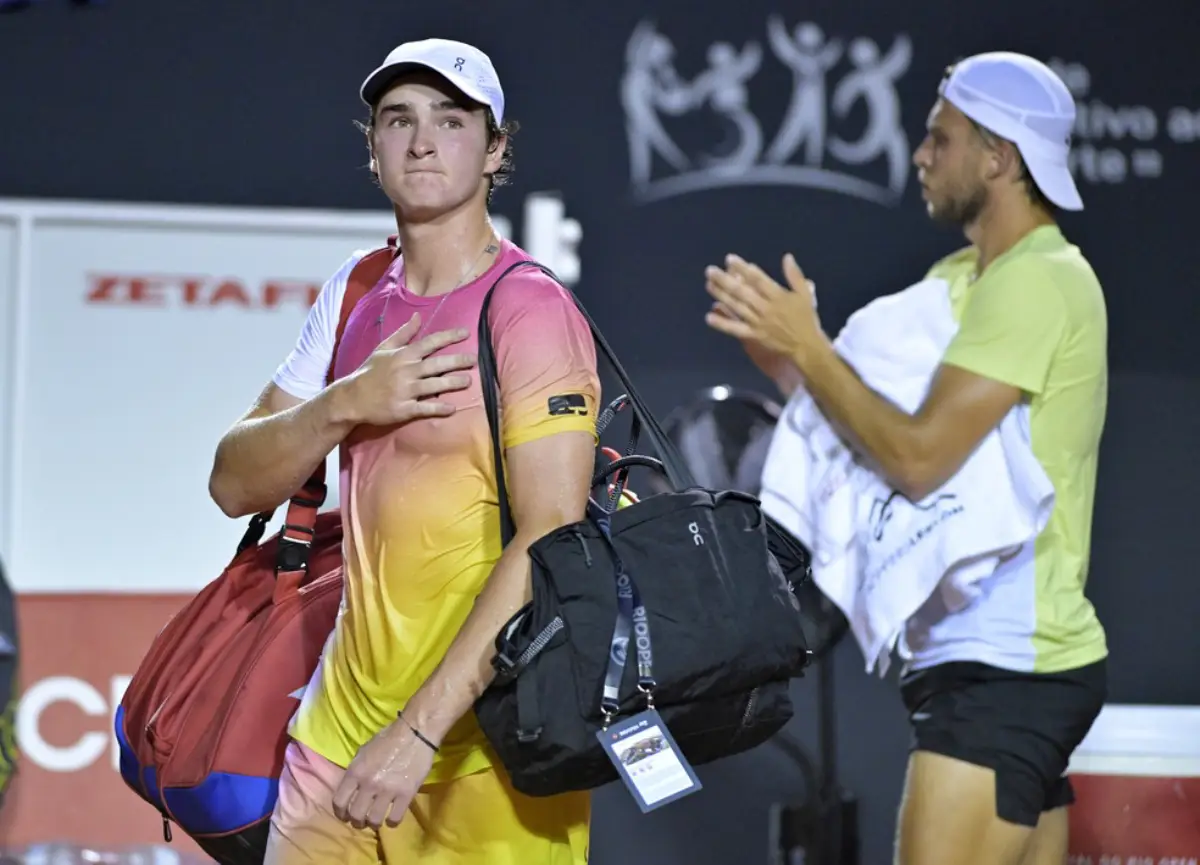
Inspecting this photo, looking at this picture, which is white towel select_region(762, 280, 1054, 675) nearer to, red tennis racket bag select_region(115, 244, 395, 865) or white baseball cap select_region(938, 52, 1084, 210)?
white baseball cap select_region(938, 52, 1084, 210)

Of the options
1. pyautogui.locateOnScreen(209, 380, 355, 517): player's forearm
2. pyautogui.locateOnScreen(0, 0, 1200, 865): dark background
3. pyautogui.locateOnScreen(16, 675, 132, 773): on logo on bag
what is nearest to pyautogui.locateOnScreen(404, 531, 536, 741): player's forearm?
pyautogui.locateOnScreen(209, 380, 355, 517): player's forearm

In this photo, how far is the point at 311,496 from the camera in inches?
96.3

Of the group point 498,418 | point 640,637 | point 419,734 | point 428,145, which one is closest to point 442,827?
point 419,734

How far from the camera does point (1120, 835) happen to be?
361 cm

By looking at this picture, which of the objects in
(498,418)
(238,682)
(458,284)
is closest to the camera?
(498,418)

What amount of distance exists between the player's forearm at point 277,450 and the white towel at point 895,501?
41.5 inches

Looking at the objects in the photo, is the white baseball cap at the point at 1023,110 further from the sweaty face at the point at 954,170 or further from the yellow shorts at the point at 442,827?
the yellow shorts at the point at 442,827

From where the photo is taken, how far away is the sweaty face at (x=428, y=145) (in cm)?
217

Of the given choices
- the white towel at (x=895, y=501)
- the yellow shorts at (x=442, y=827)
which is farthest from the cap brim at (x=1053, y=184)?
the yellow shorts at (x=442, y=827)

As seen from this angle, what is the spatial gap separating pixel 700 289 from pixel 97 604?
5.83 feet

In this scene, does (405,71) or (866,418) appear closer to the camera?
(405,71)

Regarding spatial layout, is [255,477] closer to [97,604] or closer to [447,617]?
[447,617]

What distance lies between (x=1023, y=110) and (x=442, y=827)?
160 cm

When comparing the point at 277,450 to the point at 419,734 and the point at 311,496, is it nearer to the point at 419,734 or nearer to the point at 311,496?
the point at 311,496
